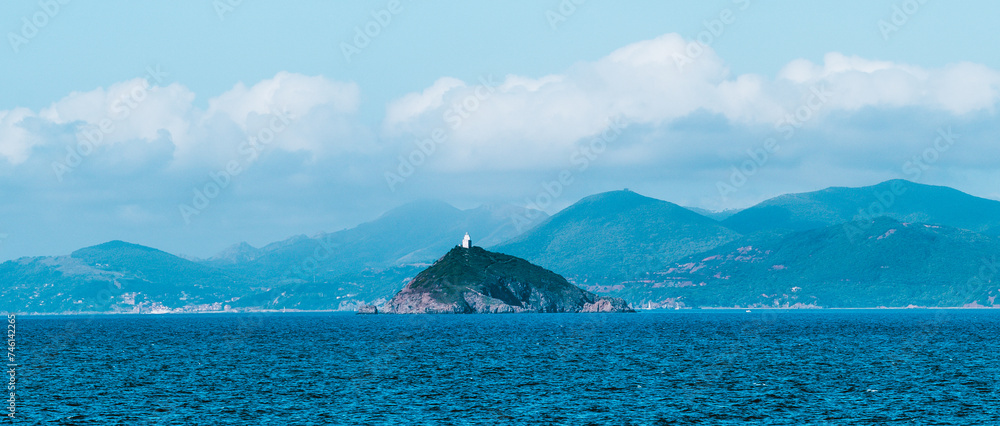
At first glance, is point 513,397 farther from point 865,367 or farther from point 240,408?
point 865,367

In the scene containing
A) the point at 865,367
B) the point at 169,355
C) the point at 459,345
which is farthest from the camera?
the point at 459,345

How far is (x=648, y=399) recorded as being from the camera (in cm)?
9088

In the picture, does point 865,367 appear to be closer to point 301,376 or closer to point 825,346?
point 825,346

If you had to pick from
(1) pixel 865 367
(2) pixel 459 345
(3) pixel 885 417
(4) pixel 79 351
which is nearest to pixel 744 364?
(1) pixel 865 367

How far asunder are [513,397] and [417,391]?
34.9 feet

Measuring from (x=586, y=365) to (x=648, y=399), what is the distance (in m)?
37.4

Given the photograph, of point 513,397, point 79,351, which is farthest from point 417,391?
point 79,351

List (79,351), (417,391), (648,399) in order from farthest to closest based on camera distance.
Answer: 1. (79,351)
2. (417,391)
3. (648,399)

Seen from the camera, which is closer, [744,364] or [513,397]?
[513,397]

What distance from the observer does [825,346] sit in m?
170
